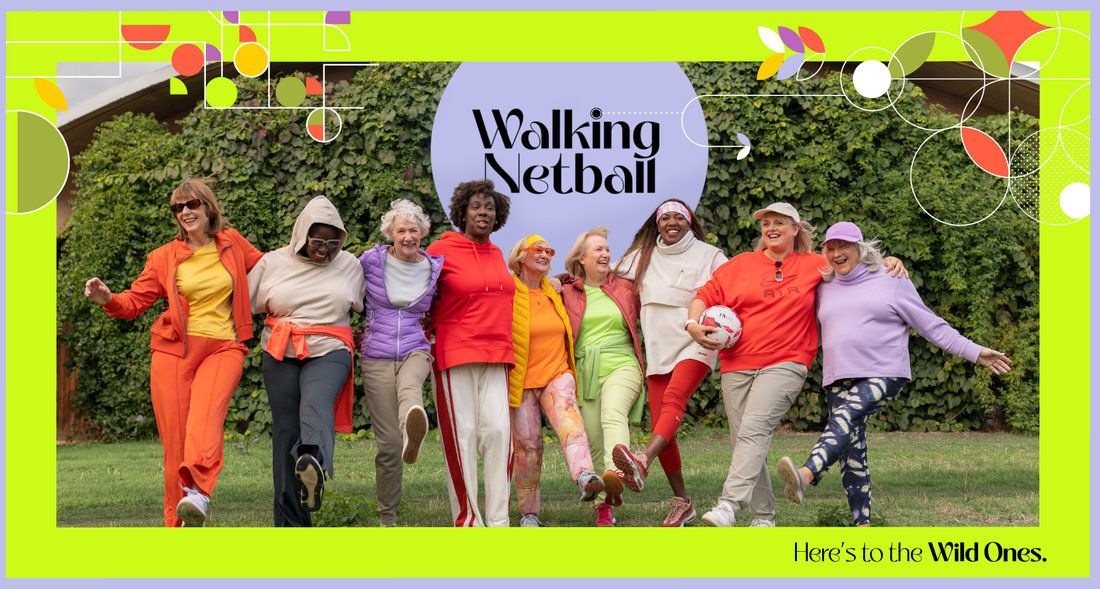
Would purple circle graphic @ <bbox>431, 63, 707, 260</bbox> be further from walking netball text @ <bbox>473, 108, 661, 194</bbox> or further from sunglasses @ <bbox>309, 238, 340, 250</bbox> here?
sunglasses @ <bbox>309, 238, 340, 250</bbox>

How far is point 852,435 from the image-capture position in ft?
17.9

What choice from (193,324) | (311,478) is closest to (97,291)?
(193,324)

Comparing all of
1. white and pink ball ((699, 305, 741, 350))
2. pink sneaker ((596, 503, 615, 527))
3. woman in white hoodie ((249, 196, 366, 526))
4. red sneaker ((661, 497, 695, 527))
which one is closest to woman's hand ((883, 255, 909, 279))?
white and pink ball ((699, 305, 741, 350))

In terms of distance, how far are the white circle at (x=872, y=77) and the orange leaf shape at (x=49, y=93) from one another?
A: 5.26 metres

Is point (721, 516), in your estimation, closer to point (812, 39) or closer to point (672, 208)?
point (672, 208)

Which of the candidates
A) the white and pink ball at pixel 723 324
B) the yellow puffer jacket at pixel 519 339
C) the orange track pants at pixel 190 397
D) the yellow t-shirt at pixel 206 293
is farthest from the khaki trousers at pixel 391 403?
the white and pink ball at pixel 723 324

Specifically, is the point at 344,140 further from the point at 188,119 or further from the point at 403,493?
the point at 403,493

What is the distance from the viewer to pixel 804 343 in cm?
565

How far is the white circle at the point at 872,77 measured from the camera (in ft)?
21.3

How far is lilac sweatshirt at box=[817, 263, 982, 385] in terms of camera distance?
5496 mm

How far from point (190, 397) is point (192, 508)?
2.29 ft

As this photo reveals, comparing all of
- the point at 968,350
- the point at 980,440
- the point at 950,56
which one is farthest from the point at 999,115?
the point at 968,350

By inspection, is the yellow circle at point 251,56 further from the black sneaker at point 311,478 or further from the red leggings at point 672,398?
the red leggings at point 672,398

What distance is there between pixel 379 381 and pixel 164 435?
1260 mm
